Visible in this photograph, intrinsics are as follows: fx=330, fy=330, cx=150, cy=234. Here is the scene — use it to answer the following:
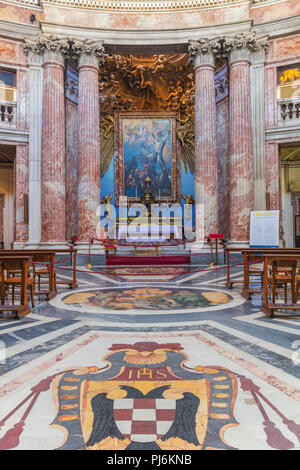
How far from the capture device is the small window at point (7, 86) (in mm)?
11532

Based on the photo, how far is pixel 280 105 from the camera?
37.9ft

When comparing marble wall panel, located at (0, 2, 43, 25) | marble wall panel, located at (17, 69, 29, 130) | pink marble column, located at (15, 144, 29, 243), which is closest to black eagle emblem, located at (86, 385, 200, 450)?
pink marble column, located at (15, 144, 29, 243)

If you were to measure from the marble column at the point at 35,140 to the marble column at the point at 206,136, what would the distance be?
5454 millimetres

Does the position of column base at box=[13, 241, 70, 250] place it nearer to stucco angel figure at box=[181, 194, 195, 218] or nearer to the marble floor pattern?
stucco angel figure at box=[181, 194, 195, 218]

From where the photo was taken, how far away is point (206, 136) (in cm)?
1132

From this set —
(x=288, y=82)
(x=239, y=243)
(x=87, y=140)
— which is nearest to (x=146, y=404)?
(x=239, y=243)

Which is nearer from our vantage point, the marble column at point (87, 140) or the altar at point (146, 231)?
the marble column at point (87, 140)

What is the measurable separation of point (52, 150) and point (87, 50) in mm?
3665

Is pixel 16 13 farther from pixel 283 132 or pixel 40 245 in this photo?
pixel 283 132

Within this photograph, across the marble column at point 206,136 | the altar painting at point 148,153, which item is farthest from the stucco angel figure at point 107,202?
the marble column at point 206,136

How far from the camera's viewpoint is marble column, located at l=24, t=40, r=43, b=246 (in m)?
11.5

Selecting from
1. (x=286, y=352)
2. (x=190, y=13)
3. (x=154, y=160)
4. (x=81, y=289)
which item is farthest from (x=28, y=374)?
(x=154, y=160)

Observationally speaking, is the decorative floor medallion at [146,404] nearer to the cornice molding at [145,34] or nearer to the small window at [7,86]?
the small window at [7,86]

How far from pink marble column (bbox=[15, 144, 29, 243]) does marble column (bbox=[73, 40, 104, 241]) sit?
192 centimetres
